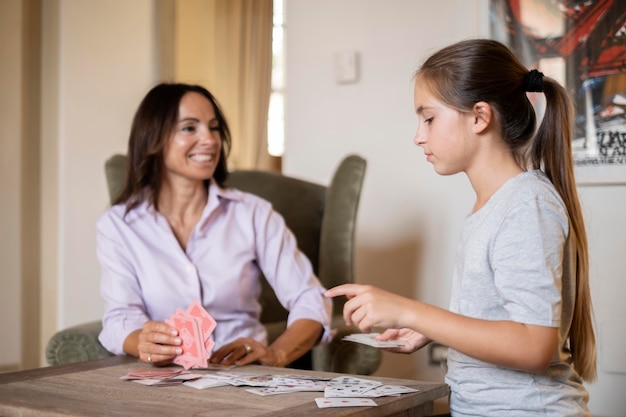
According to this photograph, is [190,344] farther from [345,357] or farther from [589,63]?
[589,63]

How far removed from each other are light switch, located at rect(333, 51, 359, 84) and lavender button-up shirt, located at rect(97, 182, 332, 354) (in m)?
1.25

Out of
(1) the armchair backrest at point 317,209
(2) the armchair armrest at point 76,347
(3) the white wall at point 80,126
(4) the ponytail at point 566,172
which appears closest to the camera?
(4) the ponytail at point 566,172

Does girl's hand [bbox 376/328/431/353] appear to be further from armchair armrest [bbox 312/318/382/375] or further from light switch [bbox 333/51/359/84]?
light switch [bbox 333/51/359/84]

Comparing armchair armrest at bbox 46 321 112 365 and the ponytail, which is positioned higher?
the ponytail

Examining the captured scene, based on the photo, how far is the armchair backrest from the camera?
2811mm

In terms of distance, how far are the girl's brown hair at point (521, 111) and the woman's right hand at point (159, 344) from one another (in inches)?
29.8

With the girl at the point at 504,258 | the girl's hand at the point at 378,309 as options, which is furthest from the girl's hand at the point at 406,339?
the girl's hand at the point at 378,309

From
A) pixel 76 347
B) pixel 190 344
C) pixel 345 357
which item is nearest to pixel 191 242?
pixel 76 347

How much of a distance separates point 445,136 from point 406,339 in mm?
→ 417

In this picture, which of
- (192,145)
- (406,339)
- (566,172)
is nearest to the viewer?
(566,172)

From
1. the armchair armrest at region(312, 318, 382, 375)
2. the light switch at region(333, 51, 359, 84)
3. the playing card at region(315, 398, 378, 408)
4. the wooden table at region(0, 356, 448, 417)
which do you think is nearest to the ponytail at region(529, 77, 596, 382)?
the wooden table at region(0, 356, 448, 417)

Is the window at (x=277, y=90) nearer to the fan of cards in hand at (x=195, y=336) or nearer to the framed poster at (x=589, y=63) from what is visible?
the framed poster at (x=589, y=63)

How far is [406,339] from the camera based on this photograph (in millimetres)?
1711

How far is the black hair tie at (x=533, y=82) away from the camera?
156 centimetres
